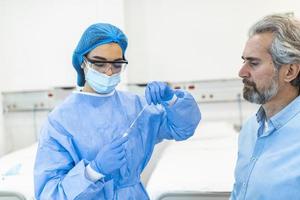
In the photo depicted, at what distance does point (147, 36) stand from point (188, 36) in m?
0.34

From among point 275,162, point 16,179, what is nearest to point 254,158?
point 275,162

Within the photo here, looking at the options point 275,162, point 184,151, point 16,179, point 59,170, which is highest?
point 275,162

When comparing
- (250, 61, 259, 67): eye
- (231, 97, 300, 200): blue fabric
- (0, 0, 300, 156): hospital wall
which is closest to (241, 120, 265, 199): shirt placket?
(231, 97, 300, 200): blue fabric

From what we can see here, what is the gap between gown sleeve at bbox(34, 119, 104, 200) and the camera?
109cm

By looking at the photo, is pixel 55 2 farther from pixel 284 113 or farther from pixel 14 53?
pixel 284 113

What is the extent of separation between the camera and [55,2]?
2.72 metres

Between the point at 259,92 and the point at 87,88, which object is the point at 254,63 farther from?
the point at 87,88

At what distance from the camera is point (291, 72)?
1.00 metres

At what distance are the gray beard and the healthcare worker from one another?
310 mm

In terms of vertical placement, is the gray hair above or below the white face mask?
above

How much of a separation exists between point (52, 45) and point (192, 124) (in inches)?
71.6

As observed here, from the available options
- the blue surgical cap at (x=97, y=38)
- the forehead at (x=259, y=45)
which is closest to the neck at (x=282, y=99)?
the forehead at (x=259, y=45)

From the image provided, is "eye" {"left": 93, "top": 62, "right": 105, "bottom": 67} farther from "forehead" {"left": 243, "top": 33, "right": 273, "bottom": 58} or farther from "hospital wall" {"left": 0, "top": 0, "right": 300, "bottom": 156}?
"hospital wall" {"left": 0, "top": 0, "right": 300, "bottom": 156}

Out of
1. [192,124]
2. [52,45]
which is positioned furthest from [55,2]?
[192,124]
